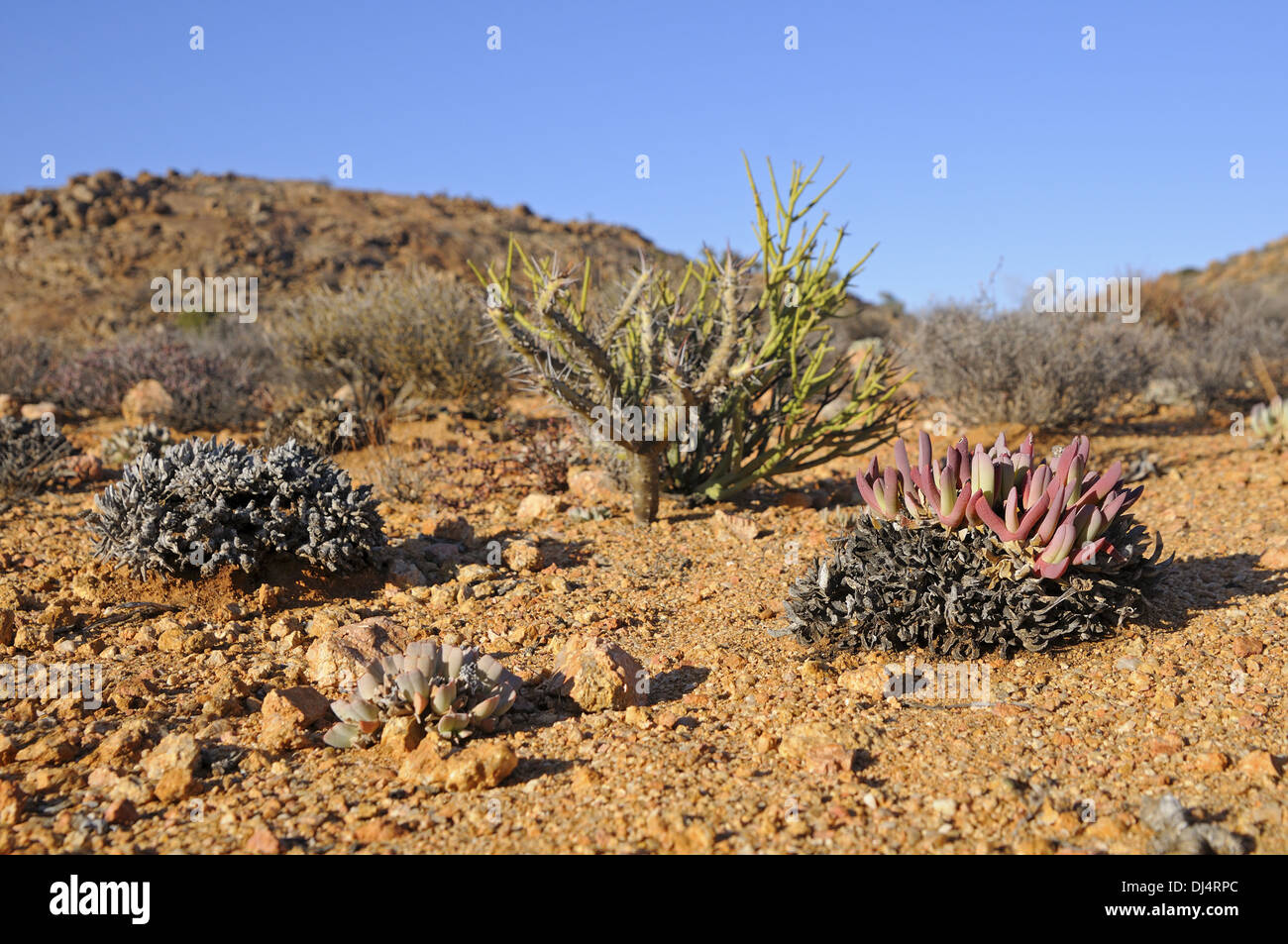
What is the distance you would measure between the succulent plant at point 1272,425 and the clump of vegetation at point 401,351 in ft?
21.5

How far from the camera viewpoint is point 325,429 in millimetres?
7398

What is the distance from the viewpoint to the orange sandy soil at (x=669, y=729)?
2.31 metres

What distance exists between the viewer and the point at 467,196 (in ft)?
114

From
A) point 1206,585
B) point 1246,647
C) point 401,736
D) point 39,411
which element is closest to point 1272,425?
point 1206,585

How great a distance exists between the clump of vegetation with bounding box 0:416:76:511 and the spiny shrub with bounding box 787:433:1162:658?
18.1 ft

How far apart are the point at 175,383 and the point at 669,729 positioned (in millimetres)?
7851

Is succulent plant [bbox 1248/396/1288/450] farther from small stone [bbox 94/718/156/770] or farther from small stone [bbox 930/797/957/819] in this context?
small stone [bbox 94/718/156/770]

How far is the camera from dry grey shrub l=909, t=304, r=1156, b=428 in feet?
26.2
